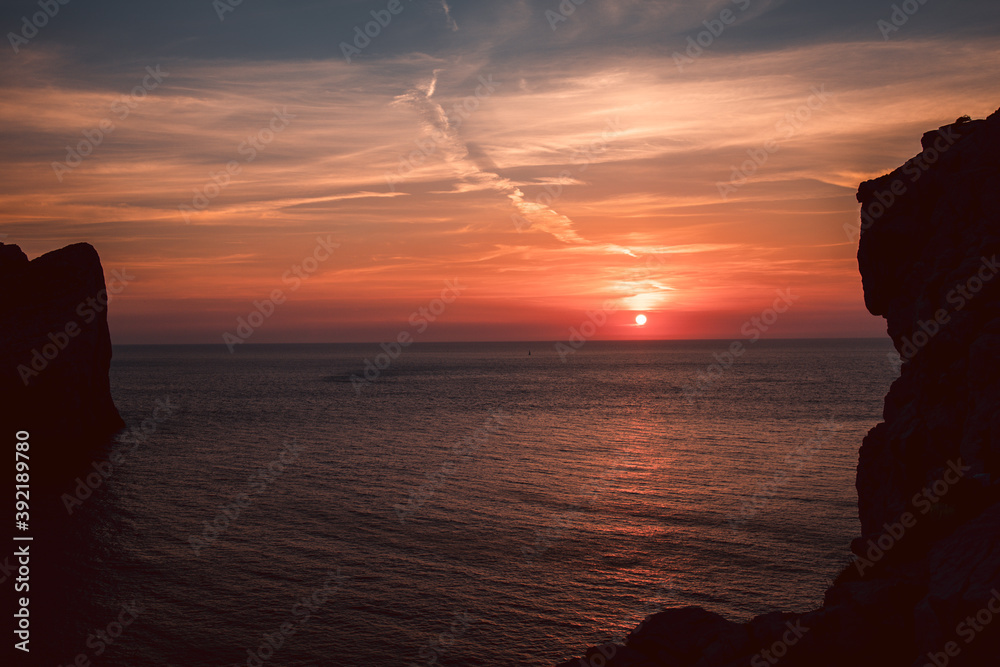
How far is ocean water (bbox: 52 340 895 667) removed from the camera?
22391mm

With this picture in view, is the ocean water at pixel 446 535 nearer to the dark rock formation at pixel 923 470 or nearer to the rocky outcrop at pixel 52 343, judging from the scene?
the dark rock formation at pixel 923 470

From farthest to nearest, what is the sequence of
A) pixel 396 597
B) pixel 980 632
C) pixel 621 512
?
pixel 621 512
pixel 396 597
pixel 980 632

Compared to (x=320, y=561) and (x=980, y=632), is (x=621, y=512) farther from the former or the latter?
(x=980, y=632)

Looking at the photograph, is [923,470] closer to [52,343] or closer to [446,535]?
[446,535]

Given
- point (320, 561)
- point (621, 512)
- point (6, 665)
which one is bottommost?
point (621, 512)

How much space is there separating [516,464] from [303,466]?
53.3 ft

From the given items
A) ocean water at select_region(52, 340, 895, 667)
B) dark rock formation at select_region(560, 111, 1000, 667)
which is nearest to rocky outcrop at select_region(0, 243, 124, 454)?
ocean water at select_region(52, 340, 895, 667)

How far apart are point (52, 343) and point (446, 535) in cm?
4026

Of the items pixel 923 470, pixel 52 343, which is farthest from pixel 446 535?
pixel 52 343

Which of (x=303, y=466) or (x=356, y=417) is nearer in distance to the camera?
(x=303, y=466)

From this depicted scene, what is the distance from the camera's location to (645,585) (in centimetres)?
2573

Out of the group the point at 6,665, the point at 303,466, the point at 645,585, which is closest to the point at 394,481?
the point at 303,466

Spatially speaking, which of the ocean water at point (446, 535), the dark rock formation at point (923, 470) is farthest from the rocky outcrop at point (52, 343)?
the dark rock formation at point (923, 470)

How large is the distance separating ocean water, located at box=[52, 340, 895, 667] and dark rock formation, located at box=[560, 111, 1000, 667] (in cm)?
515
